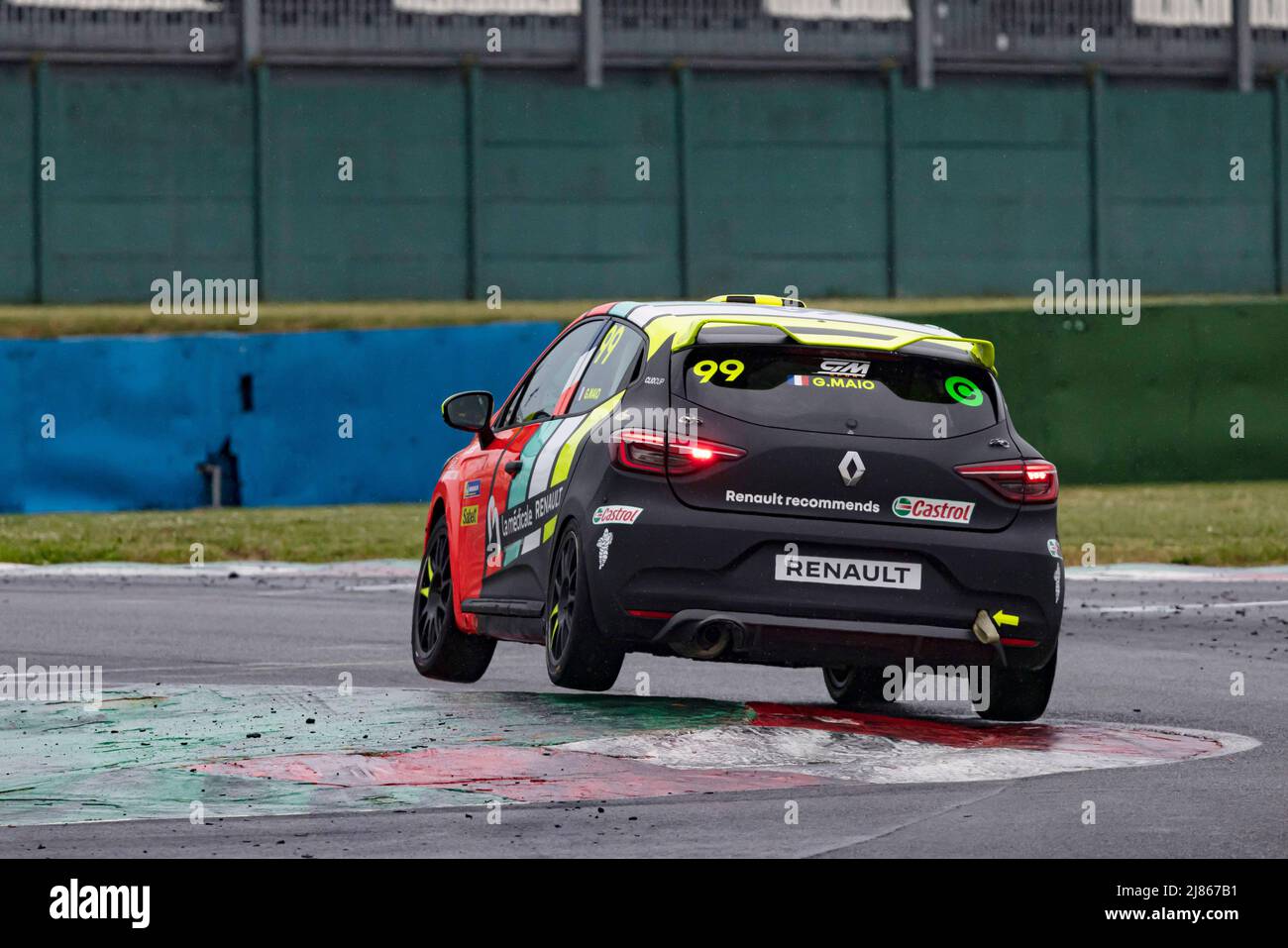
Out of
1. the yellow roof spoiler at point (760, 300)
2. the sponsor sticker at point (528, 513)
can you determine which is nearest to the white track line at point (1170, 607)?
the yellow roof spoiler at point (760, 300)

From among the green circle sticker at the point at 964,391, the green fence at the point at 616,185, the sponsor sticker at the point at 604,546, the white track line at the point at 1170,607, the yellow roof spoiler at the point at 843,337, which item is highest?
the green fence at the point at 616,185

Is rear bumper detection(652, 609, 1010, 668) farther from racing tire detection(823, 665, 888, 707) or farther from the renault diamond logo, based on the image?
racing tire detection(823, 665, 888, 707)

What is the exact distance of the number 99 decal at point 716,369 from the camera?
9.31 m

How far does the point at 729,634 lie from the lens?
29.9 ft

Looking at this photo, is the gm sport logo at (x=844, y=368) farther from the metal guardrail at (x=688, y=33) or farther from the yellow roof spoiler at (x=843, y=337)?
the metal guardrail at (x=688, y=33)

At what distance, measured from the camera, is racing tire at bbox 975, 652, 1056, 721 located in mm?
9969

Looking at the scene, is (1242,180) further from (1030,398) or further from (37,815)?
(37,815)

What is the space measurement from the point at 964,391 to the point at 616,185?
964 inches

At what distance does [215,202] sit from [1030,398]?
12.4 metres

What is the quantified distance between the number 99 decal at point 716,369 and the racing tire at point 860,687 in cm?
214

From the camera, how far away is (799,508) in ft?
30.1
